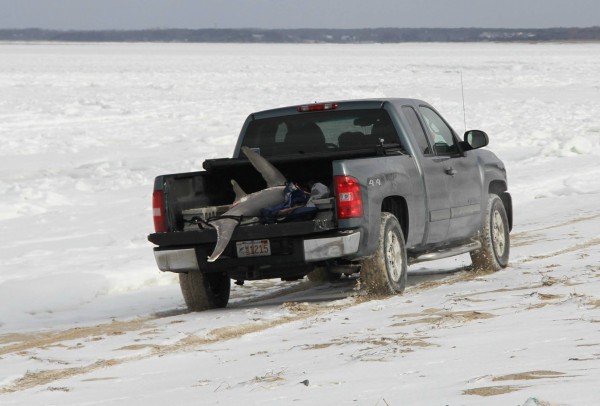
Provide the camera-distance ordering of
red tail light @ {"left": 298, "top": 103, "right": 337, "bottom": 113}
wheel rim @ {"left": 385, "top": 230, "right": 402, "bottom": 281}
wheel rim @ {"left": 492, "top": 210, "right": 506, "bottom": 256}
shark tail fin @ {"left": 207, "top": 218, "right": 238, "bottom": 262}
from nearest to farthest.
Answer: shark tail fin @ {"left": 207, "top": 218, "right": 238, "bottom": 262}, wheel rim @ {"left": 385, "top": 230, "right": 402, "bottom": 281}, red tail light @ {"left": 298, "top": 103, "right": 337, "bottom": 113}, wheel rim @ {"left": 492, "top": 210, "right": 506, "bottom": 256}

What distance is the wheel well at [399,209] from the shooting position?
957 centimetres

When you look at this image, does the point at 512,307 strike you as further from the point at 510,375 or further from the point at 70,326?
the point at 70,326

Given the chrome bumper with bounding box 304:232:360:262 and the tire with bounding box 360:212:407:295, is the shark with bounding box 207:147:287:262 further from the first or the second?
the tire with bounding box 360:212:407:295

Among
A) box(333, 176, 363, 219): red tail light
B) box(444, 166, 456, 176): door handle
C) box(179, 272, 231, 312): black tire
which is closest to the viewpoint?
box(333, 176, 363, 219): red tail light

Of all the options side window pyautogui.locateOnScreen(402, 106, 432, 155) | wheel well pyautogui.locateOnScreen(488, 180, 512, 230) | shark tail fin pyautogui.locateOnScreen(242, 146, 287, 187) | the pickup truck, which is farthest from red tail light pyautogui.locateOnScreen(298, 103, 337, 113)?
wheel well pyautogui.locateOnScreen(488, 180, 512, 230)

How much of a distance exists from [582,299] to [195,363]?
8.70ft

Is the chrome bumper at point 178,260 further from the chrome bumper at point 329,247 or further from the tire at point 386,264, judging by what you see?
the tire at point 386,264

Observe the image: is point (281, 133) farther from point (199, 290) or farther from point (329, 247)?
point (329, 247)

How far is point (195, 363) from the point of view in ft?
21.2

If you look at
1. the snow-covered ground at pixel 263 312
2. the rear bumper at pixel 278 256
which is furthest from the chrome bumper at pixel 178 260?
the snow-covered ground at pixel 263 312

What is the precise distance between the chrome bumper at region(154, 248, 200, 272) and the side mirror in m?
2.81

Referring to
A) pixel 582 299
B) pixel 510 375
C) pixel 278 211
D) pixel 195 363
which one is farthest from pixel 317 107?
pixel 510 375

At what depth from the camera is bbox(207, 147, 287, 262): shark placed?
8.83 m

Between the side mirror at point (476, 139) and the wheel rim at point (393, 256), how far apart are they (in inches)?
58.6
